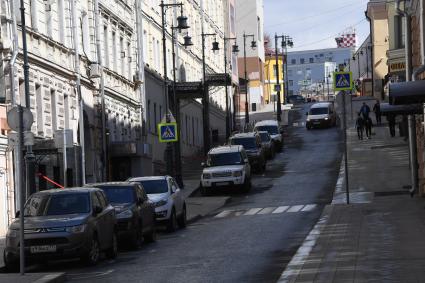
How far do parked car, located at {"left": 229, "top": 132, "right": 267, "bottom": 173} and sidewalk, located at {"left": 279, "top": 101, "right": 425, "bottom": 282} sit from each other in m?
8.91

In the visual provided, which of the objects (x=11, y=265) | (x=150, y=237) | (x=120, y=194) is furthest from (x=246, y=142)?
(x=11, y=265)

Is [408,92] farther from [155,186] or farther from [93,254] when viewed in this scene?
[155,186]

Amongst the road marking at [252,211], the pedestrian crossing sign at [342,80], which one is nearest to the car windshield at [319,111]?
the road marking at [252,211]

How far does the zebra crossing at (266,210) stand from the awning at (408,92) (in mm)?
16773

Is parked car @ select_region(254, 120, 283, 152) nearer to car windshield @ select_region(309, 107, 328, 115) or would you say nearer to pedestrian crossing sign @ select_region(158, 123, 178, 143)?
car windshield @ select_region(309, 107, 328, 115)

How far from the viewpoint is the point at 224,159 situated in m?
45.9

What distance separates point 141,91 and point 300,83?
14709 centimetres

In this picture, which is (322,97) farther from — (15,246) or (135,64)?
(15,246)

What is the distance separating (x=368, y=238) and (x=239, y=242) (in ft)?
10.2

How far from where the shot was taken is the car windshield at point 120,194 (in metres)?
25.2

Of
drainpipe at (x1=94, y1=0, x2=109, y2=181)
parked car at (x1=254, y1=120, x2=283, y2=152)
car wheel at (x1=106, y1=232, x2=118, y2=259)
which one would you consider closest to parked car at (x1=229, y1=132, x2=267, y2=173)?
parked car at (x1=254, y1=120, x2=283, y2=152)

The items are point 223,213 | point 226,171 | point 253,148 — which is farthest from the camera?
point 253,148

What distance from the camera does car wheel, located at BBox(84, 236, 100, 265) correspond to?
66.5ft

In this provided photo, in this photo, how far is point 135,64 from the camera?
174ft
